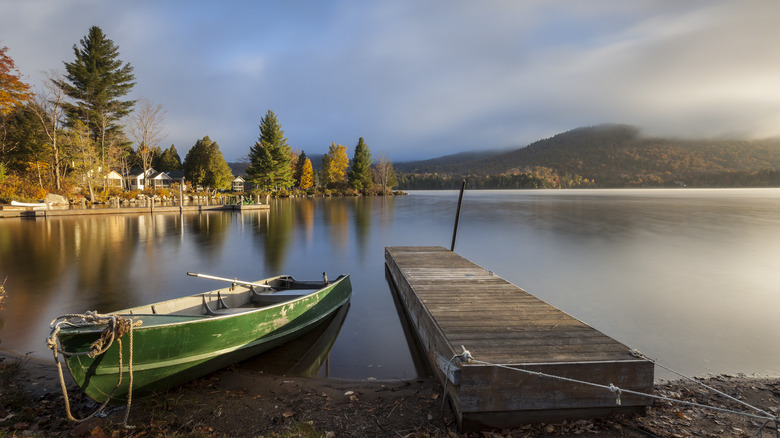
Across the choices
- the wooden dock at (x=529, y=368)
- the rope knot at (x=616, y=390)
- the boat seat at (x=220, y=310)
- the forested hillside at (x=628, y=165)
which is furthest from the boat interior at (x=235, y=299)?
the forested hillside at (x=628, y=165)

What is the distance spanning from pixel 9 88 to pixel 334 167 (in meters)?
51.0

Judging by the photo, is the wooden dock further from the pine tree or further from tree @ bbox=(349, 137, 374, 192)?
tree @ bbox=(349, 137, 374, 192)

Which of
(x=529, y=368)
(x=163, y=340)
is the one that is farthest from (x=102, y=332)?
(x=529, y=368)

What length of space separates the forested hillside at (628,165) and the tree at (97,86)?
9036cm

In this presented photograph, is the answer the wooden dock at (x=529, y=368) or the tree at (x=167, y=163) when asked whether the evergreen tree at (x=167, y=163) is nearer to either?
the tree at (x=167, y=163)

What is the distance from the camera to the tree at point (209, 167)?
Answer: 4947 centimetres

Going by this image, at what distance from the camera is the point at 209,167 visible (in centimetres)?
4934

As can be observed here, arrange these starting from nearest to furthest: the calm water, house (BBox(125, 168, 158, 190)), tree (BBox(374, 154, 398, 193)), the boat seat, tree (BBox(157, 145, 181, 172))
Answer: the boat seat → the calm water → house (BBox(125, 168, 158, 190)) → tree (BBox(157, 145, 181, 172)) → tree (BBox(374, 154, 398, 193))

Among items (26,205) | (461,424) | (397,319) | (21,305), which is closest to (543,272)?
A: (397,319)

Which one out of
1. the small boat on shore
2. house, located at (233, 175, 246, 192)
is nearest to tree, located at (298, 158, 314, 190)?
house, located at (233, 175, 246, 192)

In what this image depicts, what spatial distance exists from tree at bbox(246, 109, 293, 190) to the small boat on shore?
4915 cm

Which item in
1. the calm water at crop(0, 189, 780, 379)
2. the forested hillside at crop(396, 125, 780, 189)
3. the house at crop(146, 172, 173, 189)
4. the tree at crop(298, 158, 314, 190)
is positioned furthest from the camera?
the forested hillside at crop(396, 125, 780, 189)

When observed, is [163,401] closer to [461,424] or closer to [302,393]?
[302,393]

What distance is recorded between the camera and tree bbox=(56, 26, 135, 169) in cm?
3975
